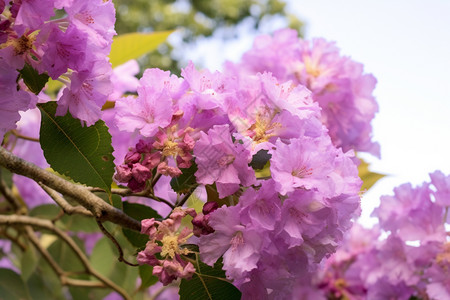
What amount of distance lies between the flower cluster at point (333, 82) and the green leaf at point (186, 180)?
0.55 meters

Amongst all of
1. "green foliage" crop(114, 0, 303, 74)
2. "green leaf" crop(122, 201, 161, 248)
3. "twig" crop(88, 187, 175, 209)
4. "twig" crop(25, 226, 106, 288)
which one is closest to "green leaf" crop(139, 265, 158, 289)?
"green leaf" crop(122, 201, 161, 248)

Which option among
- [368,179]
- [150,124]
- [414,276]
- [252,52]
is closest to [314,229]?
[150,124]

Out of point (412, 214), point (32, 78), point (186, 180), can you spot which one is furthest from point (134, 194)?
point (412, 214)

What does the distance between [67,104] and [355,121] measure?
734mm

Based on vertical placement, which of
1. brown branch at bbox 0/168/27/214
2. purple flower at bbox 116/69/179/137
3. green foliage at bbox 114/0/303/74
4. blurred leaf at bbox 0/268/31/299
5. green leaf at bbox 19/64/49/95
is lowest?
green foliage at bbox 114/0/303/74

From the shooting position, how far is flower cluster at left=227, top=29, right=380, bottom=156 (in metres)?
1.19

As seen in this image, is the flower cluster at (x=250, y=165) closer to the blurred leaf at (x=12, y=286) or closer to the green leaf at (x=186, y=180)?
the green leaf at (x=186, y=180)

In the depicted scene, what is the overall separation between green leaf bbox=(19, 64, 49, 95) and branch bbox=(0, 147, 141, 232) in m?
0.10

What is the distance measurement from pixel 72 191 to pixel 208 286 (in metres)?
0.19

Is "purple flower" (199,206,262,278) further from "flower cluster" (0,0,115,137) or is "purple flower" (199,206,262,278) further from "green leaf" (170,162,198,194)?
"flower cluster" (0,0,115,137)

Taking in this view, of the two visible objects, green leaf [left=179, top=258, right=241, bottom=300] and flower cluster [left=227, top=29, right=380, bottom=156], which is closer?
green leaf [left=179, top=258, right=241, bottom=300]

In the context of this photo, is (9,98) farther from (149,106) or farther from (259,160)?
(259,160)

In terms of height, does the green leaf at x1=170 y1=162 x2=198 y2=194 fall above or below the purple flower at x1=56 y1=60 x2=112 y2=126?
below

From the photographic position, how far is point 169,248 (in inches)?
23.8
